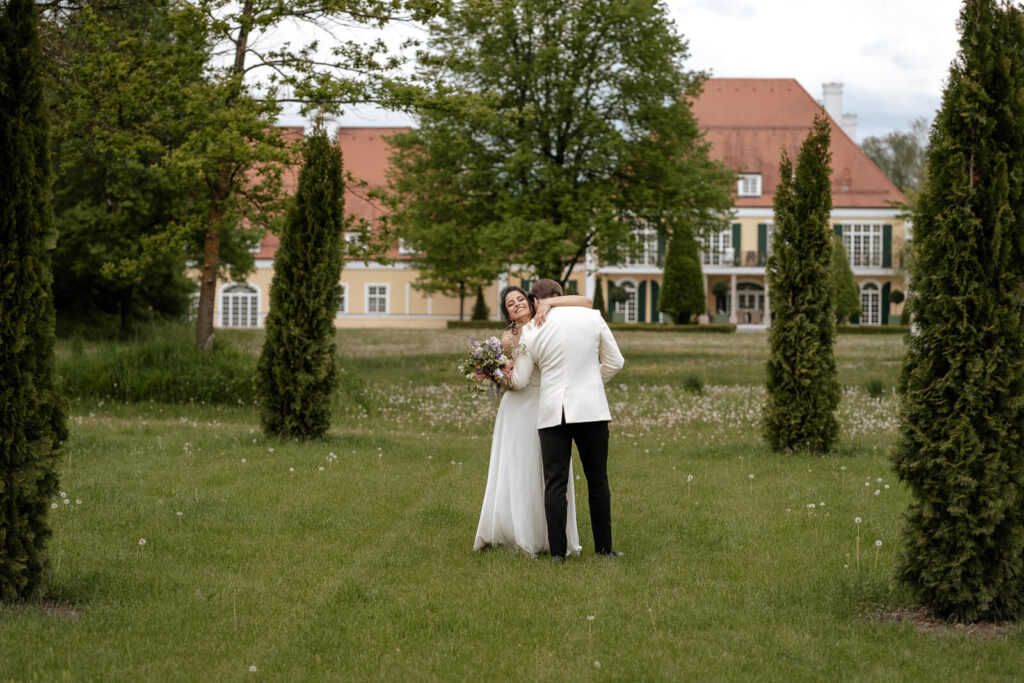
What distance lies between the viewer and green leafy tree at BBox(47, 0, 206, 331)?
13.1m

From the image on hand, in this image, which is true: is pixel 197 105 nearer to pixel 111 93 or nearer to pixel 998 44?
pixel 111 93

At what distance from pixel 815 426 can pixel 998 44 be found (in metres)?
6.73

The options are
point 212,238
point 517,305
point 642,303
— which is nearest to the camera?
point 517,305

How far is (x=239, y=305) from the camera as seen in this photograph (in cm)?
5550

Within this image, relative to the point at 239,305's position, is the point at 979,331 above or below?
below

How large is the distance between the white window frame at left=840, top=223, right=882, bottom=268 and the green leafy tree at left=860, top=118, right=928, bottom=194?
942cm

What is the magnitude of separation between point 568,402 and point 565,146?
738 inches

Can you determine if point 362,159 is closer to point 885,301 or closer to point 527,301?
point 885,301

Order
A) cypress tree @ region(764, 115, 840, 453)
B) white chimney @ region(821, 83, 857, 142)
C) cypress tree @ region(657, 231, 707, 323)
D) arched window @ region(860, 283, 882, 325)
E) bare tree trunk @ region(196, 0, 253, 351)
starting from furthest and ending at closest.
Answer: white chimney @ region(821, 83, 857, 142) → arched window @ region(860, 283, 882, 325) → cypress tree @ region(657, 231, 707, 323) → bare tree trunk @ region(196, 0, 253, 351) → cypress tree @ region(764, 115, 840, 453)

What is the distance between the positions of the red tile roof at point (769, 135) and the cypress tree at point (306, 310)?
1705 inches

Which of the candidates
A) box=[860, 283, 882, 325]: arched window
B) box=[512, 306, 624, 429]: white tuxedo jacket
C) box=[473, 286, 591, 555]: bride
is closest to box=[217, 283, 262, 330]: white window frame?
box=[860, 283, 882, 325]: arched window

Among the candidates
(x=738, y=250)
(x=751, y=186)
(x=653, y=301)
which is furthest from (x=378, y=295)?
(x=751, y=186)

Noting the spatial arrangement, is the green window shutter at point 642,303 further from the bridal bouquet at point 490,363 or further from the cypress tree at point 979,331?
the cypress tree at point 979,331

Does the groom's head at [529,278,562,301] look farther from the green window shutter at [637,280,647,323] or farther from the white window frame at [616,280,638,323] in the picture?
the green window shutter at [637,280,647,323]
